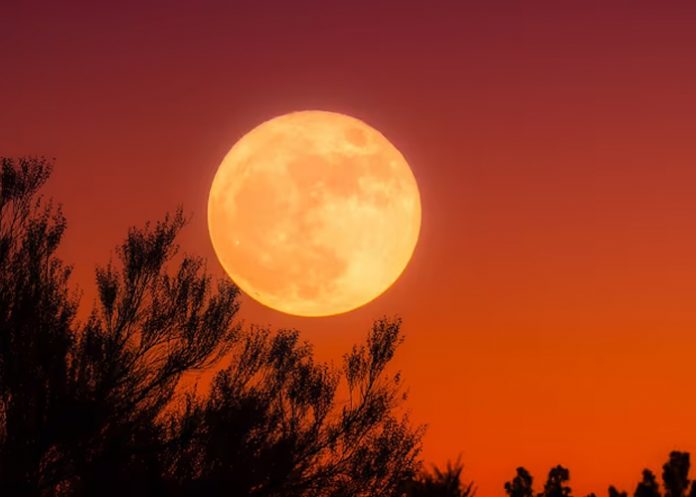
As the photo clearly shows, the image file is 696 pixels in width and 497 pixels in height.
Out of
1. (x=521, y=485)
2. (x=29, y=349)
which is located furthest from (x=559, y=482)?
(x=29, y=349)

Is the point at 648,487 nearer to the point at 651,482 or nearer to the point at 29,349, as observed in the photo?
the point at 651,482

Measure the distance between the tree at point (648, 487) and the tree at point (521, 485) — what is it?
16.4 feet

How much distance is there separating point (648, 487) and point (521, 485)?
6179 mm

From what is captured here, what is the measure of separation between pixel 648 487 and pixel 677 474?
270cm

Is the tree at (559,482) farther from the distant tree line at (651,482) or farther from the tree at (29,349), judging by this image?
the tree at (29,349)

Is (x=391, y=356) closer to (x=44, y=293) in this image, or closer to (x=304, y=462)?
(x=304, y=462)

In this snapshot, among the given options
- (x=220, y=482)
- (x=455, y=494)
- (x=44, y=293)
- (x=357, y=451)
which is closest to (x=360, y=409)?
(x=357, y=451)

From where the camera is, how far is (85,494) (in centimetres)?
2217

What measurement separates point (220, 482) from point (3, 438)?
16.0ft

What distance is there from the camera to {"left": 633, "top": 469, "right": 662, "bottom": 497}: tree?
67.8ft

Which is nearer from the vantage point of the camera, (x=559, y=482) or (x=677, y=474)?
(x=677, y=474)

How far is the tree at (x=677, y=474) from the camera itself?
17859 mm

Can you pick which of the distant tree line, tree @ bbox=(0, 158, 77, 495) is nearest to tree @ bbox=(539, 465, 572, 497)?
the distant tree line

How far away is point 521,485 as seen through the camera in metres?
26.7
